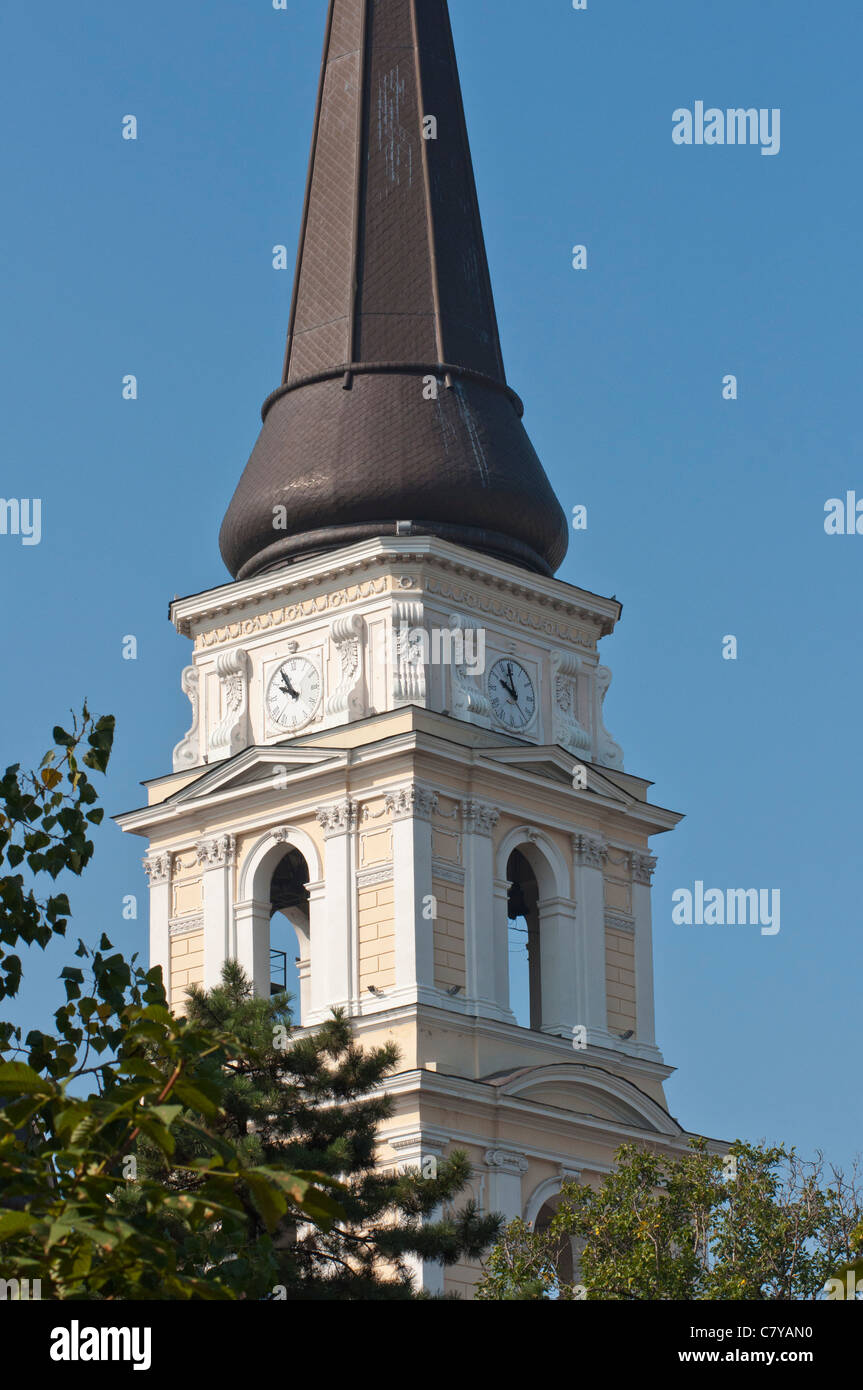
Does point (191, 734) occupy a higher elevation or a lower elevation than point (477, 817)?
higher

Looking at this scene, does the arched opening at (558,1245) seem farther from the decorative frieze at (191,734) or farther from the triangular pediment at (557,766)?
the decorative frieze at (191,734)

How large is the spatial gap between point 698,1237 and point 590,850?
748 inches

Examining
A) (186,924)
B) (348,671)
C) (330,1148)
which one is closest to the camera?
(330,1148)

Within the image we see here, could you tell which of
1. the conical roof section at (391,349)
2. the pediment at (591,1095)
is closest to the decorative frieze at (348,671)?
the conical roof section at (391,349)

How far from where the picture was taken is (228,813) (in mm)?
54781

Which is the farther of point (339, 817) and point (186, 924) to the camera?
point (186, 924)

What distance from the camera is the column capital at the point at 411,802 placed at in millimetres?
51812

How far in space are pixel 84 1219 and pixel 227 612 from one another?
4682 centimetres

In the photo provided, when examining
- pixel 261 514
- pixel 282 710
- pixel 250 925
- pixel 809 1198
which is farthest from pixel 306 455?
pixel 809 1198

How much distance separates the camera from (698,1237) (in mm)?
37156

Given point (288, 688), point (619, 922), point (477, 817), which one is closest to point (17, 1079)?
point (477, 817)

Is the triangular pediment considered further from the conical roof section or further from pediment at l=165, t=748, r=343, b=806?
the conical roof section

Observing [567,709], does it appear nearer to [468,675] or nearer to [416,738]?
[468,675]
